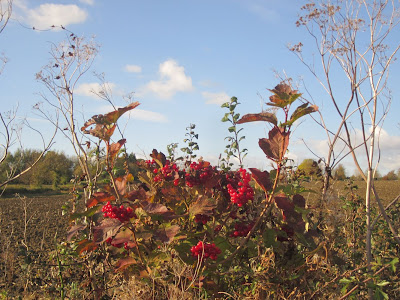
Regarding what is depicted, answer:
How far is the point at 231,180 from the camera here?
2.23 meters

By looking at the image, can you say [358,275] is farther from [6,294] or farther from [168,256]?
[6,294]

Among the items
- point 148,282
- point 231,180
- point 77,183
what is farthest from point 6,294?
point 231,180

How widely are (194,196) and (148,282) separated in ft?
1.87

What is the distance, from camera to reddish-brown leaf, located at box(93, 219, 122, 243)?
6.01 feet

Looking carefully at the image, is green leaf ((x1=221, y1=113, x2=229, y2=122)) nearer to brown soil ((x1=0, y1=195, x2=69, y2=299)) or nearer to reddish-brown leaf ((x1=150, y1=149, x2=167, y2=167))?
reddish-brown leaf ((x1=150, y1=149, x2=167, y2=167))

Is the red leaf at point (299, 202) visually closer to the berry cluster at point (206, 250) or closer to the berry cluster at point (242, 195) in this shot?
the berry cluster at point (242, 195)

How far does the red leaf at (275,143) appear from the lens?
1.91 meters

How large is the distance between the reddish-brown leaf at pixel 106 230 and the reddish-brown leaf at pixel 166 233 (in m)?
0.21

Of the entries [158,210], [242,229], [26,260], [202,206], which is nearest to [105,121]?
[158,210]

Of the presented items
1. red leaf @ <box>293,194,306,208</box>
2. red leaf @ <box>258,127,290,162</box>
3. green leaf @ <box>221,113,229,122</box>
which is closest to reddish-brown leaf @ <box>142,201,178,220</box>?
red leaf @ <box>258,127,290,162</box>

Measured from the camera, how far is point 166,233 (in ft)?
6.12

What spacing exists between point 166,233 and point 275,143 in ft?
2.46

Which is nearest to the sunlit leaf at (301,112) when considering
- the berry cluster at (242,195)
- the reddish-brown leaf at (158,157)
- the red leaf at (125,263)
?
the berry cluster at (242,195)

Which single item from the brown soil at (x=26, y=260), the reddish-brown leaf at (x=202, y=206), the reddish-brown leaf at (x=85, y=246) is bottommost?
the brown soil at (x=26, y=260)
